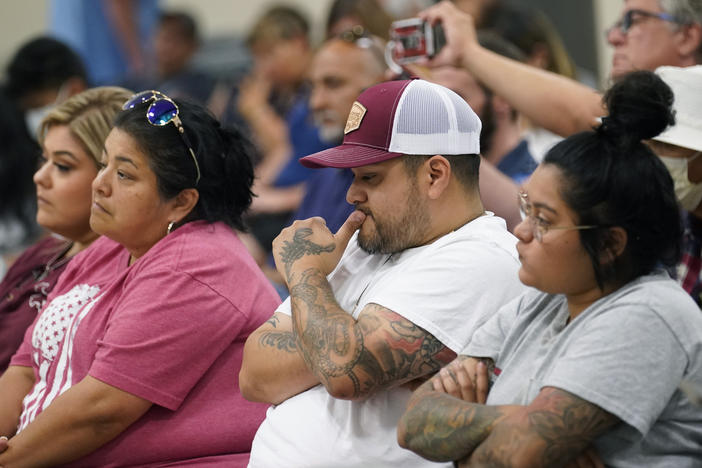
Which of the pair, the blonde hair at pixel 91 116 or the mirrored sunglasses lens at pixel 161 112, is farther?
the blonde hair at pixel 91 116

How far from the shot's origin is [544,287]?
2088mm

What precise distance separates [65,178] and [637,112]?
2046 mm

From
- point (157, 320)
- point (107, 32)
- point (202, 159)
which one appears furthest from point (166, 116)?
point (107, 32)

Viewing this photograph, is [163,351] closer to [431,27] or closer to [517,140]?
[431,27]

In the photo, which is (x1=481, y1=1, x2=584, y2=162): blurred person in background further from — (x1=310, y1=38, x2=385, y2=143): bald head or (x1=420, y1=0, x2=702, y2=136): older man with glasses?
(x1=420, y1=0, x2=702, y2=136): older man with glasses

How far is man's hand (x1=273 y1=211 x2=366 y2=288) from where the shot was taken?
2.53m

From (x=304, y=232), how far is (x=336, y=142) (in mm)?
1779

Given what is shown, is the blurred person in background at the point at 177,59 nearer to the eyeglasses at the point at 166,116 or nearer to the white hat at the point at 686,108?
the eyeglasses at the point at 166,116

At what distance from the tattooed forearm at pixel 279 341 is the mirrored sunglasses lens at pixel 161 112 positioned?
747 mm

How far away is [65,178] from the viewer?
3.42 meters

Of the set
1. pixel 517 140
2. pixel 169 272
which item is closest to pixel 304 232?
pixel 169 272

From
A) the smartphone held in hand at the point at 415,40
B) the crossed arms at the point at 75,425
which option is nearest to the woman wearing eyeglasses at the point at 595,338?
the crossed arms at the point at 75,425

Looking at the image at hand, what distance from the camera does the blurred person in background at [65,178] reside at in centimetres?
341

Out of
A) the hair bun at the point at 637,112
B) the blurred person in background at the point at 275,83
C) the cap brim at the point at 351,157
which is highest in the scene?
the hair bun at the point at 637,112
